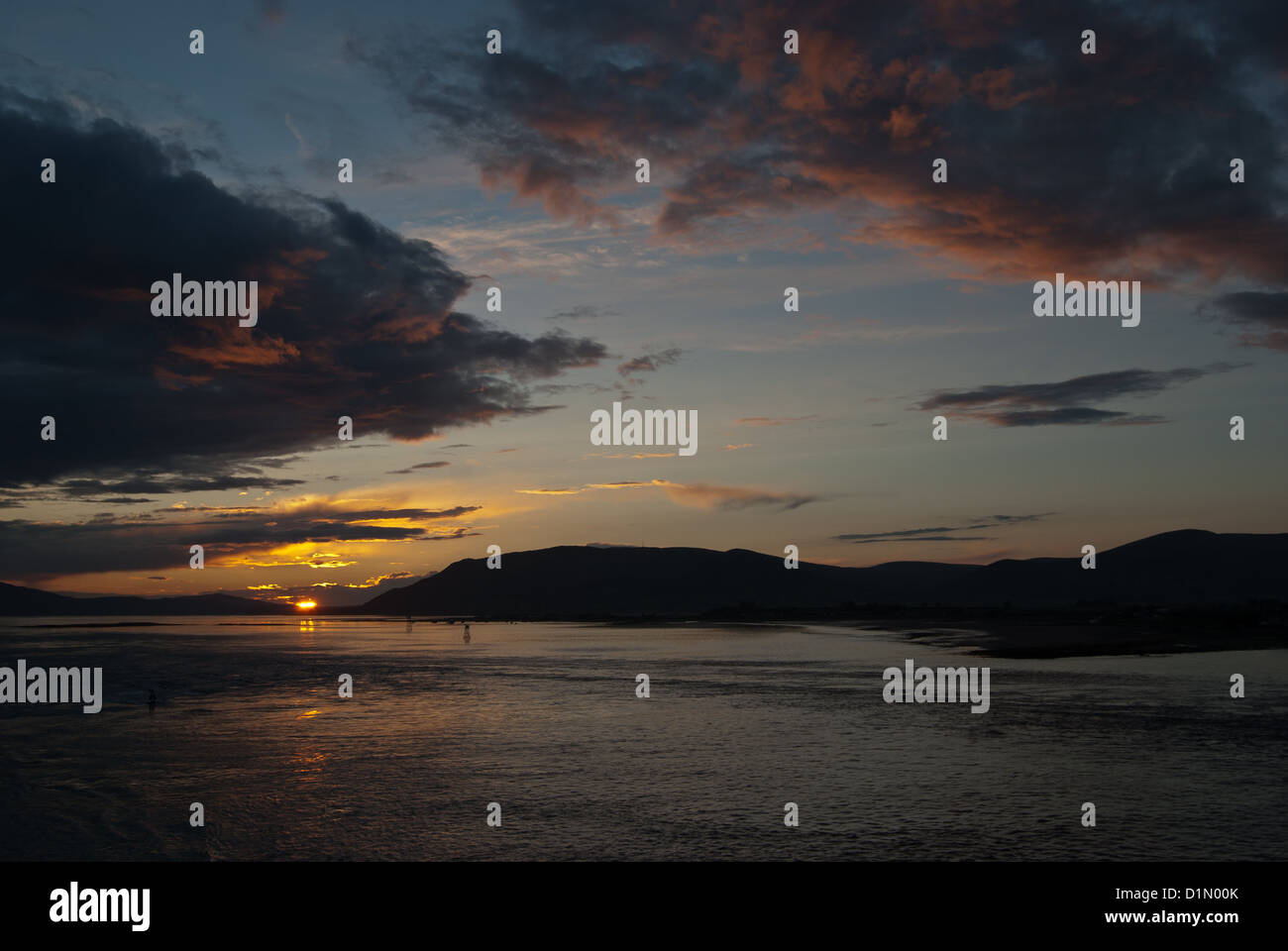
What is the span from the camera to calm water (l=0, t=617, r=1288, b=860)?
2183 centimetres

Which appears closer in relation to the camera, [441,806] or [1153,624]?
[441,806]

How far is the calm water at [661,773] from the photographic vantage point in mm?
21828

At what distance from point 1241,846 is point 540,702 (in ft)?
120

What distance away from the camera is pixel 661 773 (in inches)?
1189

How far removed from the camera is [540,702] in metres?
51.8
